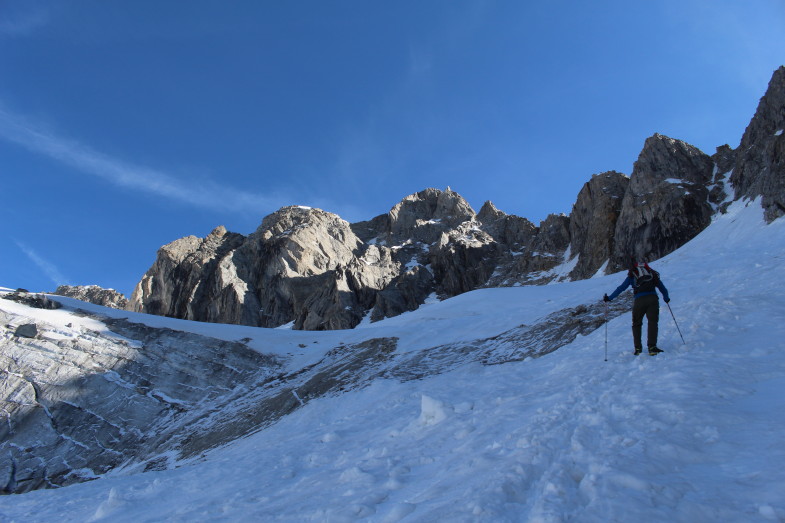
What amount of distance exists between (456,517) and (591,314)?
15.8m

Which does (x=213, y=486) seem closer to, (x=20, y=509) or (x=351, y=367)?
(x=20, y=509)

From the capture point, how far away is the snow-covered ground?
182 inches

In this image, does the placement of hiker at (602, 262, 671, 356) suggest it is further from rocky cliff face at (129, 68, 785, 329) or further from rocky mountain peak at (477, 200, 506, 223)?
rocky mountain peak at (477, 200, 506, 223)

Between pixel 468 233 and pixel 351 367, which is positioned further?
pixel 468 233

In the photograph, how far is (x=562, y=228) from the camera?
109188 millimetres

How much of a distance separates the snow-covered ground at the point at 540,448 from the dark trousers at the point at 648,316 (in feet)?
1.33

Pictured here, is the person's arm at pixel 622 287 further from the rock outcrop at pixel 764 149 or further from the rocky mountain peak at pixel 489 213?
the rocky mountain peak at pixel 489 213

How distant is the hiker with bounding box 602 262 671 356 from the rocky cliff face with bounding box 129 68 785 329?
45750mm

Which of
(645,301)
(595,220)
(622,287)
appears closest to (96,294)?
(595,220)

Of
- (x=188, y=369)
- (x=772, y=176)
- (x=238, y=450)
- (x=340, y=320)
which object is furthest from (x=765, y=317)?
(x=340, y=320)

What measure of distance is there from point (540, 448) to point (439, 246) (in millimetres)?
121828

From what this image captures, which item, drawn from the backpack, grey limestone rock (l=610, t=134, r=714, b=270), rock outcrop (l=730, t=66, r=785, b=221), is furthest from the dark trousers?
grey limestone rock (l=610, t=134, r=714, b=270)

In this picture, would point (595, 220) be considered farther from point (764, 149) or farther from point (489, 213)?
point (489, 213)

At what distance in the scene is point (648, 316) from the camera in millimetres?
10680
